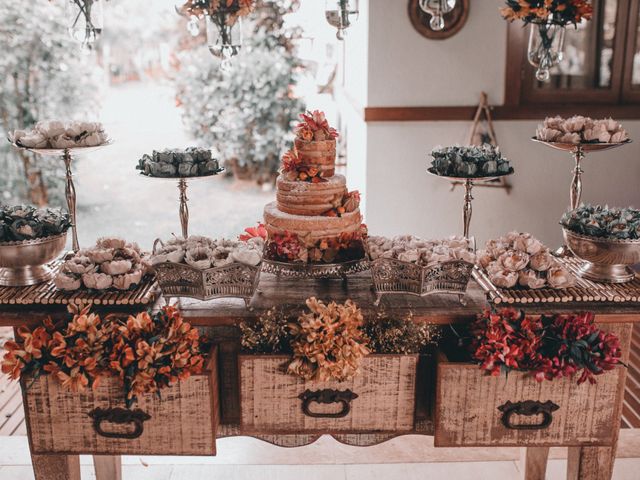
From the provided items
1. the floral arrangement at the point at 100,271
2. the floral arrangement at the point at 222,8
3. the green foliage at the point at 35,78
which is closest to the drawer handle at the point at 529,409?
the floral arrangement at the point at 100,271

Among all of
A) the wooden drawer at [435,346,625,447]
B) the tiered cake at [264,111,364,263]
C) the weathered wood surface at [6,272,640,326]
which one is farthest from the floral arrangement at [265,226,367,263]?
the wooden drawer at [435,346,625,447]

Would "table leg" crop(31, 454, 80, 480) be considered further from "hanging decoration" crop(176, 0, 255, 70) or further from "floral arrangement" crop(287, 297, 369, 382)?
"hanging decoration" crop(176, 0, 255, 70)

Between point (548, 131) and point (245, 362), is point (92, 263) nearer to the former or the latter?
point (245, 362)

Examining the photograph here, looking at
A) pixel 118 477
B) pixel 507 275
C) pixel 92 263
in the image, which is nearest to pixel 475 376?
pixel 507 275

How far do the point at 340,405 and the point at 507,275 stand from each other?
2.11 ft

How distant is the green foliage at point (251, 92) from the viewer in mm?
7047

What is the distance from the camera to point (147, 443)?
74.7 inches

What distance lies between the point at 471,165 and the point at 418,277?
551mm

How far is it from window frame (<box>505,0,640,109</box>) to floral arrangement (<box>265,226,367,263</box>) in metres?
3.07

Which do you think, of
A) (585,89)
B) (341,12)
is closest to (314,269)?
(341,12)

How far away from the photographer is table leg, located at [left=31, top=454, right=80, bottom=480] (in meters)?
2.02

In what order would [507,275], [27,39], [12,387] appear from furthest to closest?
1. [27,39]
2. [12,387]
3. [507,275]

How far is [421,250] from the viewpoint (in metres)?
2.01

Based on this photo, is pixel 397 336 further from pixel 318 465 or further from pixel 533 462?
pixel 318 465
